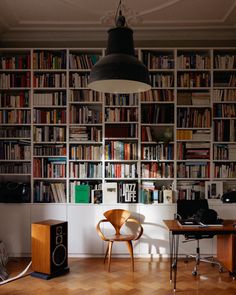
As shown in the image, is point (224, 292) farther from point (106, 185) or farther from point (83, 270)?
point (106, 185)

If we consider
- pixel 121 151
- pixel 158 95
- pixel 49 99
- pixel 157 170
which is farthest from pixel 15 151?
pixel 158 95

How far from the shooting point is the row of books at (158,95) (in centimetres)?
539

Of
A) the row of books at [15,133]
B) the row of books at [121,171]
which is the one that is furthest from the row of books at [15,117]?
the row of books at [121,171]

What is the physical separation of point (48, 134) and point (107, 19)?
1.87m

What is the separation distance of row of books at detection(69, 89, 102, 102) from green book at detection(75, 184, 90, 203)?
1.29 m

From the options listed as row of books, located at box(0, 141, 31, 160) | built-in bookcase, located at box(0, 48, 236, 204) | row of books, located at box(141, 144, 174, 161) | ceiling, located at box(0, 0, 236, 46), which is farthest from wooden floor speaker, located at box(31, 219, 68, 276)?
ceiling, located at box(0, 0, 236, 46)

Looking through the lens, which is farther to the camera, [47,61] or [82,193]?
[47,61]

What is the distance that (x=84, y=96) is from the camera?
214 inches

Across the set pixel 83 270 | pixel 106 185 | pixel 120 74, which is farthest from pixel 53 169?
pixel 120 74

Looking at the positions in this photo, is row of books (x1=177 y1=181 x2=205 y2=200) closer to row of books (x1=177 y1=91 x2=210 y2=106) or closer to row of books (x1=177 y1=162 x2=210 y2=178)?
row of books (x1=177 y1=162 x2=210 y2=178)

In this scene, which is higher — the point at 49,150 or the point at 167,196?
the point at 49,150

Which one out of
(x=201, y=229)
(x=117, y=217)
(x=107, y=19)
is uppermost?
(x=107, y=19)

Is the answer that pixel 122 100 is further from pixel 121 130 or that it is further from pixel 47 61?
pixel 47 61

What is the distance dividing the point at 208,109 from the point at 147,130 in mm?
970
